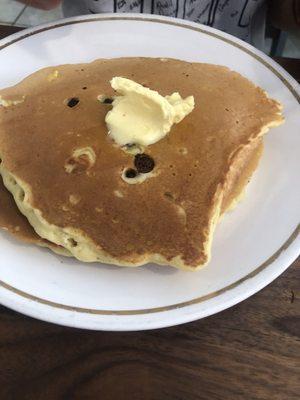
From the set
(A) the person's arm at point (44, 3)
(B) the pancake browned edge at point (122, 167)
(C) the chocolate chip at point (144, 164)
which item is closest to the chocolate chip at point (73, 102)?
(B) the pancake browned edge at point (122, 167)

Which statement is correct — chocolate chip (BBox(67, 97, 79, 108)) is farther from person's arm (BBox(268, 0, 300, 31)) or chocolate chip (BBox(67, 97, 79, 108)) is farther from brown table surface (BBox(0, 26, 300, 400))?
person's arm (BBox(268, 0, 300, 31))

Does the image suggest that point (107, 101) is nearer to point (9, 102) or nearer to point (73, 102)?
point (73, 102)

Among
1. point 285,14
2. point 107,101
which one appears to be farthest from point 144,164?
point 285,14

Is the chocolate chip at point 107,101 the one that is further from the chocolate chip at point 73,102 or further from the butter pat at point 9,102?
the butter pat at point 9,102

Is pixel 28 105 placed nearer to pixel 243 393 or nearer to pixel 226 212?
pixel 226 212

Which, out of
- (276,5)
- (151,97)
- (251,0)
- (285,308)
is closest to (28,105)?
(151,97)

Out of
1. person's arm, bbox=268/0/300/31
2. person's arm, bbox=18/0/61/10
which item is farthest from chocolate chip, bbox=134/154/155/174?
person's arm, bbox=268/0/300/31
